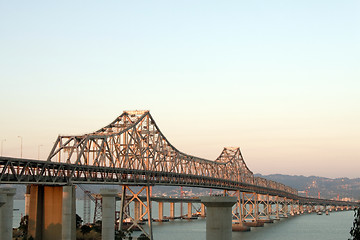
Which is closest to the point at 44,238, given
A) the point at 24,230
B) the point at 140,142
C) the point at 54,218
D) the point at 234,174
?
the point at 54,218

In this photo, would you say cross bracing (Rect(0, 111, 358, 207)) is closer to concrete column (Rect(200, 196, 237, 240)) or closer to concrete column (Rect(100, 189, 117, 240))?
concrete column (Rect(100, 189, 117, 240))

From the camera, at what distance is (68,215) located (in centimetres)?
7475

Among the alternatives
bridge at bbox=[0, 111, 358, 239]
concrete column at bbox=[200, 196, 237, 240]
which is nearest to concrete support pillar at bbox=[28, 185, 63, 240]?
bridge at bbox=[0, 111, 358, 239]

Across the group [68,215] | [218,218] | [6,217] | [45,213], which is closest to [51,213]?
[45,213]

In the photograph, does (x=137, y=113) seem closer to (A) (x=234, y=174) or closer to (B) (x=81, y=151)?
(B) (x=81, y=151)

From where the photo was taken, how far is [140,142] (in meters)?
113

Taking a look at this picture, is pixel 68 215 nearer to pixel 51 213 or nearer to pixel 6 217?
pixel 51 213

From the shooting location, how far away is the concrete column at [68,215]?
73.9 m

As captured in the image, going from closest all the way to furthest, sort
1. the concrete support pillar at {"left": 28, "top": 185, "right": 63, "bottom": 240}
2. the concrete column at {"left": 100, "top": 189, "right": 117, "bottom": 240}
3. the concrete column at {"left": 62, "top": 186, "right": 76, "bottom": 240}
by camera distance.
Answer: the concrete column at {"left": 62, "top": 186, "right": 76, "bottom": 240}, the concrete support pillar at {"left": 28, "top": 185, "right": 63, "bottom": 240}, the concrete column at {"left": 100, "top": 189, "right": 117, "bottom": 240}

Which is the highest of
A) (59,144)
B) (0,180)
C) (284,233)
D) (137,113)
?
(137,113)

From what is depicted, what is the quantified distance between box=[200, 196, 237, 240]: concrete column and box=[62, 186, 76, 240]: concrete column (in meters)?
49.9

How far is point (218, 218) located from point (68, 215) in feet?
167

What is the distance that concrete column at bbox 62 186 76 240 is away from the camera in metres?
73.9

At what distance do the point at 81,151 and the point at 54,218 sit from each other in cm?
1348
